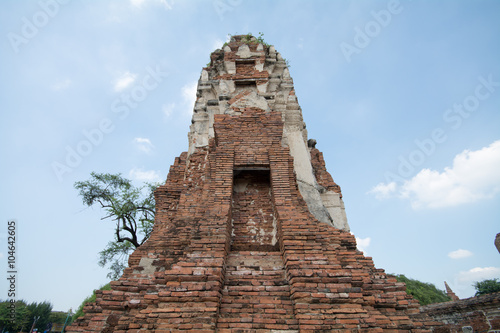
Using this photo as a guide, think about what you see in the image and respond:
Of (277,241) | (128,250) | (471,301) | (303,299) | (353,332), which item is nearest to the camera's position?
(353,332)

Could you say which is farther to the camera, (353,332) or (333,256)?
(333,256)

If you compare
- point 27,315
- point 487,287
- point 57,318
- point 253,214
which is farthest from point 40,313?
point 487,287

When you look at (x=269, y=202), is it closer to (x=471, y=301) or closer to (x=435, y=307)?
(x=471, y=301)

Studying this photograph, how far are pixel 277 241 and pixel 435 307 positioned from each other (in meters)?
9.43

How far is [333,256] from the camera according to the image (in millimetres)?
3486

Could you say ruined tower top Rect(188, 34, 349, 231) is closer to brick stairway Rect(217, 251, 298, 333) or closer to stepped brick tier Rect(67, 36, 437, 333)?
stepped brick tier Rect(67, 36, 437, 333)

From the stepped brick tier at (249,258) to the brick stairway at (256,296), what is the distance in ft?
0.04

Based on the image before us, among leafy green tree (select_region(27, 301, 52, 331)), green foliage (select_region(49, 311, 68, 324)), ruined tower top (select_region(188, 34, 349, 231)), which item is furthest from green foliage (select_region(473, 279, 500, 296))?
green foliage (select_region(49, 311, 68, 324))

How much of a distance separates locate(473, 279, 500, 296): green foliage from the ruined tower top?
25.3m

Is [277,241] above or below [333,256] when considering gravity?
above

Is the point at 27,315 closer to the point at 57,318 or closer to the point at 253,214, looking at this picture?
the point at 57,318

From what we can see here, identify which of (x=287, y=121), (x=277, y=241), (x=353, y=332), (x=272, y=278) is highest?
(x=287, y=121)

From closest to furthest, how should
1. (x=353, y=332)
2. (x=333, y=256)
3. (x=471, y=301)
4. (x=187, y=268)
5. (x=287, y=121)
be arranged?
(x=353, y=332) → (x=187, y=268) → (x=333, y=256) → (x=287, y=121) → (x=471, y=301)

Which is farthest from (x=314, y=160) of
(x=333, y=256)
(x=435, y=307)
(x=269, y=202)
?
(x=435, y=307)
